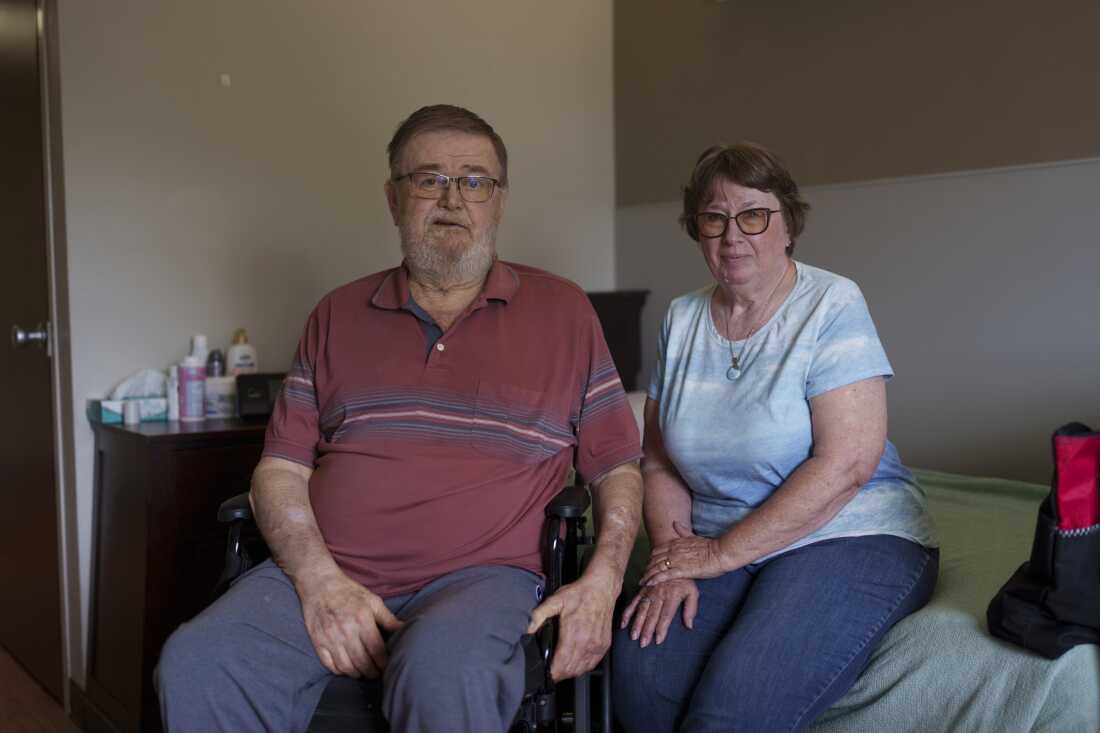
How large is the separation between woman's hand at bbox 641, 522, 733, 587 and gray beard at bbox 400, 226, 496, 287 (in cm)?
63

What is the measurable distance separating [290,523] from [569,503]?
49 cm

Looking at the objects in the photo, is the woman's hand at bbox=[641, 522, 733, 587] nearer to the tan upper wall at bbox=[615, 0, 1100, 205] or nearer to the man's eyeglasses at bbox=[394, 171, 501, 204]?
the man's eyeglasses at bbox=[394, 171, 501, 204]

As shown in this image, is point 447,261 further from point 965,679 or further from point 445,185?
point 965,679

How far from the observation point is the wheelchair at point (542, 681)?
5.15ft

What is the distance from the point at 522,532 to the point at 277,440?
0.49 meters

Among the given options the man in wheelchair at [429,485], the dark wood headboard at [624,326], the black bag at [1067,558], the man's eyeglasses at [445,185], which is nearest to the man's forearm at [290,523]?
the man in wheelchair at [429,485]

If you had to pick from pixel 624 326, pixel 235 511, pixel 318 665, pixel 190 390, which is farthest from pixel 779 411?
pixel 624 326

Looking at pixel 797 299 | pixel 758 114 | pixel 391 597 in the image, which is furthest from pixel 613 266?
pixel 391 597

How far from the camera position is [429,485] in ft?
5.82

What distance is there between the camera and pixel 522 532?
178 cm

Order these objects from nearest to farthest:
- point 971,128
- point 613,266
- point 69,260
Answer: point 69,260, point 971,128, point 613,266

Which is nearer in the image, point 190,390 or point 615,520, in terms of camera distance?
point 615,520

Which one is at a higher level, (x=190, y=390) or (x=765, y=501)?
(x=190, y=390)

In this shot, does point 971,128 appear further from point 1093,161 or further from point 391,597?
point 391,597
